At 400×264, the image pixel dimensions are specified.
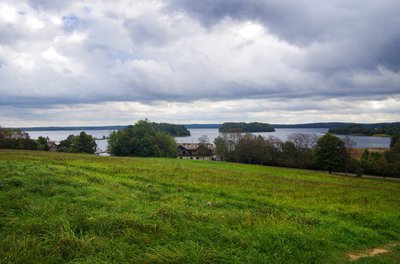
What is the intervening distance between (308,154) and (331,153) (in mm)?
13236

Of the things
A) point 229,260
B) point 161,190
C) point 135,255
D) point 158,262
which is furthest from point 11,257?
point 161,190

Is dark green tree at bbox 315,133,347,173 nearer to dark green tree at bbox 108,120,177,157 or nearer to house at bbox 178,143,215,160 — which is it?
dark green tree at bbox 108,120,177,157

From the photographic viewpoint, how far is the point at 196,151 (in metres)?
124

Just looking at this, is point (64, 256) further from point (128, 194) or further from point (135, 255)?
point (128, 194)

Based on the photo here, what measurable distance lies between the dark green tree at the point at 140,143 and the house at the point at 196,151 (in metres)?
25.4

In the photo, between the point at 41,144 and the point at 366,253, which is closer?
the point at 366,253

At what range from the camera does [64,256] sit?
23.0ft

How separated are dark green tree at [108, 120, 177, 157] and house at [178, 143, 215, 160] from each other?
1000 inches

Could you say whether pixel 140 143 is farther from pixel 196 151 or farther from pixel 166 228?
pixel 166 228

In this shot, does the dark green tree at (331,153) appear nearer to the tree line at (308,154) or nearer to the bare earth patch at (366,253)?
the tree line at (308,154)

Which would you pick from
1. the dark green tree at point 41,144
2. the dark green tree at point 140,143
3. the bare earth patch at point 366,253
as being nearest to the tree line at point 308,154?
the dark green tree at point 140,143

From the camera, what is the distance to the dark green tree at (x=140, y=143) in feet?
269

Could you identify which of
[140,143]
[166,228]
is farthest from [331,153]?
[166,228]

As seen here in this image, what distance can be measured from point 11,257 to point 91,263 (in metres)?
1.65
